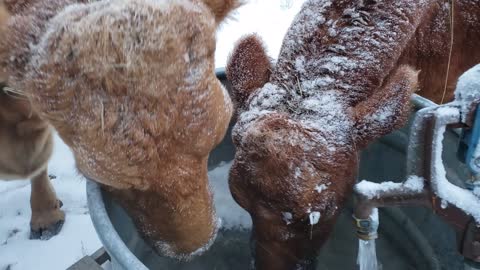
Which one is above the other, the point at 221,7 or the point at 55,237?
the point at 221,7

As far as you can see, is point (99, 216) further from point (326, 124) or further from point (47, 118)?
point (326, 124)

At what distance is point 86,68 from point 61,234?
5.23 feet

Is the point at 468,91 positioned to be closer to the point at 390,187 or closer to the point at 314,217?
the point at 390,187

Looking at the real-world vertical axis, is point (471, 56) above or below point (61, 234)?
above

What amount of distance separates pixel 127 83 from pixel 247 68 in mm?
636

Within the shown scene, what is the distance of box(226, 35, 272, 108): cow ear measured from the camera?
4.50ft

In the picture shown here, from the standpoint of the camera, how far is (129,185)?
912 millimetres

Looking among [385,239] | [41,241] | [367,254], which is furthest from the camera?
[41,241]

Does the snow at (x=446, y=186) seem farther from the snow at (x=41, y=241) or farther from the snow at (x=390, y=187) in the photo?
the snow at (x=41, y=241)

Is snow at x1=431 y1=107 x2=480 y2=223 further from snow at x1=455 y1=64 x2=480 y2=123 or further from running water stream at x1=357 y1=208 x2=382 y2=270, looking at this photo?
running water stream at x1=357 y1=208 x2=382 y2=270

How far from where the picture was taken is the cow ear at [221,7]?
976mm

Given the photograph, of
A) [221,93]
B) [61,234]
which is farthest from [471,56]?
[61,234]

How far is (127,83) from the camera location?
0.80 m

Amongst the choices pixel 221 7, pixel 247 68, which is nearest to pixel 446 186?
pixel 221 7
